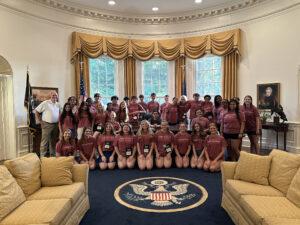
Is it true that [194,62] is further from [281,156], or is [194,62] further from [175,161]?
[281,156]

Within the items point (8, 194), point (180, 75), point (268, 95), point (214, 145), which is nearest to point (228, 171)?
point (214, 145)

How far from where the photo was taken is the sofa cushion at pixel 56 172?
9.89ft

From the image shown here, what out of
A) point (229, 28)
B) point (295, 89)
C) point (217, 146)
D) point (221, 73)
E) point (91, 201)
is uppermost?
point (229, 28)

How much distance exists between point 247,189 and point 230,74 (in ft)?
17.6

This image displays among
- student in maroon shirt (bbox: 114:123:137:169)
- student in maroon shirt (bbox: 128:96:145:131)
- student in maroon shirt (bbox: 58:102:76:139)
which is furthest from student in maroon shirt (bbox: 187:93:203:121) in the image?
student in maroon shirt (bbox: 58:102:76:139)

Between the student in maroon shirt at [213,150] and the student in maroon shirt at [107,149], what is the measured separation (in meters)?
1.96

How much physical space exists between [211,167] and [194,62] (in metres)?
4.55

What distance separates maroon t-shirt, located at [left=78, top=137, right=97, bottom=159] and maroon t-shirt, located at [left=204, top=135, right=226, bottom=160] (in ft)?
8.09

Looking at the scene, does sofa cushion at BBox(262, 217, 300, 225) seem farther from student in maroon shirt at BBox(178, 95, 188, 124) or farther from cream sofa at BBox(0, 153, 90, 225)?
student in maroon shirt at BBox(178, 95, 188, 124)

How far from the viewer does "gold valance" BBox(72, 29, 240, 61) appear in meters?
7.42

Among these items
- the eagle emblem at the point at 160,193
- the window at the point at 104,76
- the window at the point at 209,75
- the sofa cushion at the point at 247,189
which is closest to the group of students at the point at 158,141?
the eagle emblem at the point at 160,193

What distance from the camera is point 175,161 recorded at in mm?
5324

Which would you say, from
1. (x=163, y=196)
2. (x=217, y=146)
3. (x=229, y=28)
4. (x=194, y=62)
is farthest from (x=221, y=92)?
(x=163, y=196)

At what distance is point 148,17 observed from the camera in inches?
332
